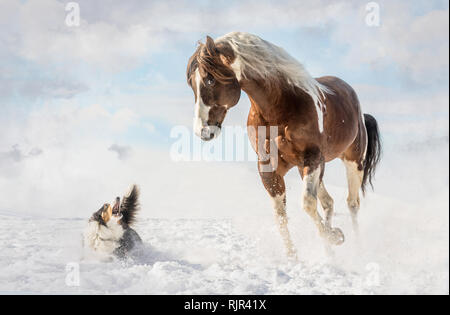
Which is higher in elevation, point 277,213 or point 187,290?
point 277,213

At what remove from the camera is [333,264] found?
10.6 ft

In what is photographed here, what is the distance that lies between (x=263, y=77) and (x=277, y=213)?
4.70 feet

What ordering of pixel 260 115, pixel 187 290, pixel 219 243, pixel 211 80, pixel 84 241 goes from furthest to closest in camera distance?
pixel 219 243 < pixel 84 241 < pixel 260 115 < pixel 211 80 < pixel 187 290

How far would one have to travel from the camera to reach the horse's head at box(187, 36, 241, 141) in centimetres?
294

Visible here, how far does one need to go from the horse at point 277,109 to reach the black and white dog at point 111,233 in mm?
1433

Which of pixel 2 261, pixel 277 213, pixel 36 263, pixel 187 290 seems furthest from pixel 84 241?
pixel 277 213

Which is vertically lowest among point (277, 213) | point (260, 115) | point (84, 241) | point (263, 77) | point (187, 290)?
point (187, 290)

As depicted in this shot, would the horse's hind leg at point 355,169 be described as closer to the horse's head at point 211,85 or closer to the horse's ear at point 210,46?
the horse's head at point 211,85

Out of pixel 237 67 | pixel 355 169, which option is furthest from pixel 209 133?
pixel 355 169

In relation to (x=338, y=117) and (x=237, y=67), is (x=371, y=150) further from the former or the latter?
(x=237, y=67)

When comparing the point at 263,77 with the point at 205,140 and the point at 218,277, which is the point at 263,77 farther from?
the point at 218,277

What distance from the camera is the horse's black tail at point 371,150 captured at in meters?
5.15

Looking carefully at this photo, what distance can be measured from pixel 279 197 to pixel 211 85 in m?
1.44

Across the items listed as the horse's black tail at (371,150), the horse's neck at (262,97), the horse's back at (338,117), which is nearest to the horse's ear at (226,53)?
the horse's neck at (262,97)
